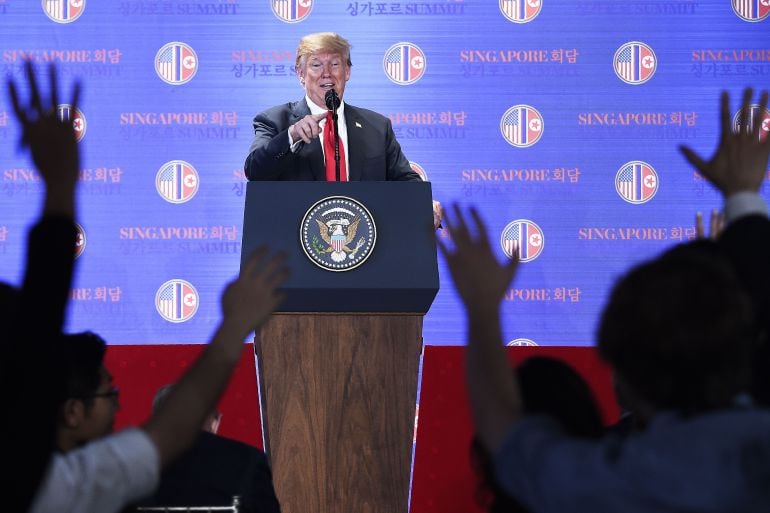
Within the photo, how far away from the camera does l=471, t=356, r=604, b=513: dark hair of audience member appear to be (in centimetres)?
146

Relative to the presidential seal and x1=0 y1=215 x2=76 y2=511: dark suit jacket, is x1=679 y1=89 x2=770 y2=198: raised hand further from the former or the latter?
the presidential seal

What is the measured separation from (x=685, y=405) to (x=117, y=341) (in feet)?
15.1

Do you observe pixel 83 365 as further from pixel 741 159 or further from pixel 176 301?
pixel 176 301

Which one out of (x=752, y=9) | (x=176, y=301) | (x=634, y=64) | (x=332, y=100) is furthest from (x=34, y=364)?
(x=752, y=9)

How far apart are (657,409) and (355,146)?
119 inches

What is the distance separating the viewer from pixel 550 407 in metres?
1.46

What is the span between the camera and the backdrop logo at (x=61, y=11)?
5641 mm

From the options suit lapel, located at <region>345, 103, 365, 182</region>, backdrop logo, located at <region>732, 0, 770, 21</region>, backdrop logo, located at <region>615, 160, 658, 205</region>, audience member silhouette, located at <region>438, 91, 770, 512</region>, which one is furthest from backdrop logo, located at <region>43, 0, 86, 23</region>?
audience member silhouette, located at <region>438, 91, 770, 512</region>

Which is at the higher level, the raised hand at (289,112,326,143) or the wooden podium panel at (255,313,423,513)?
the raised hand at (289,112,326,143)

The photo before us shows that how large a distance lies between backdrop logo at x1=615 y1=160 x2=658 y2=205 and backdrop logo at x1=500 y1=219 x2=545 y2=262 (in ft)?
1.77

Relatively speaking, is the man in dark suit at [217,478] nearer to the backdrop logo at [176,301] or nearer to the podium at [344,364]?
the podium at [344,364]

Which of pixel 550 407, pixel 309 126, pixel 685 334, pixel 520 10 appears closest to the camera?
pixel 685 334

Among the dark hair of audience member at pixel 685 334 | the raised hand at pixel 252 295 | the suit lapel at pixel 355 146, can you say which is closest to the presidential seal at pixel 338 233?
the suit lapel at pixel 355 146

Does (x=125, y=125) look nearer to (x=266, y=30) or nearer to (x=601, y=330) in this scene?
(x=266, y=30)
